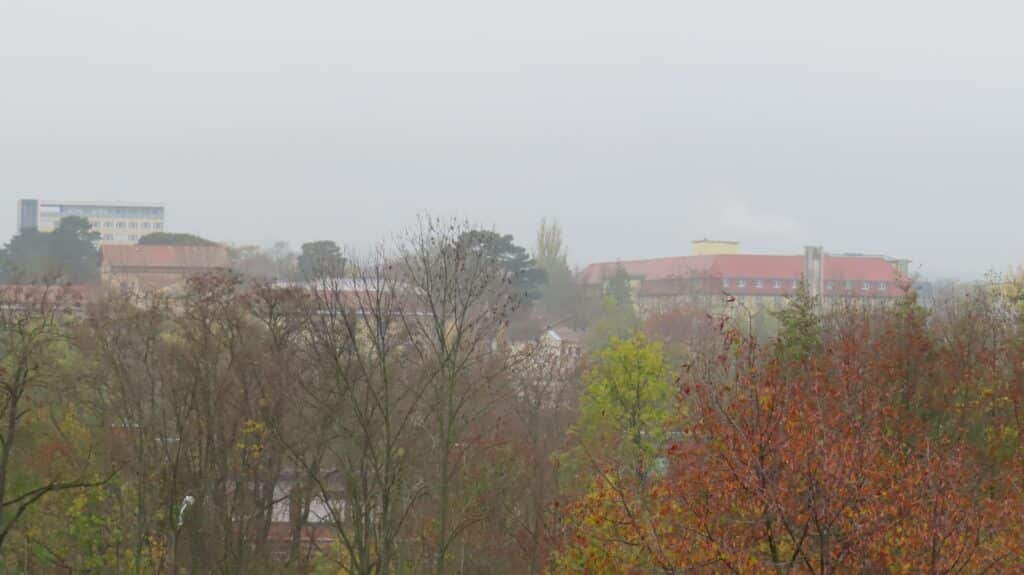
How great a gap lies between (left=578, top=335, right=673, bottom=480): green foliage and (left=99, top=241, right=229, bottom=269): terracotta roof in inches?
2968

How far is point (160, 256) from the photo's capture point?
116 metres

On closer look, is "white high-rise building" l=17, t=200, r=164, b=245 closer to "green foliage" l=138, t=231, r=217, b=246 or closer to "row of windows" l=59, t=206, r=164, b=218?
"row of windows" l=59, t=206, r=164, b=218

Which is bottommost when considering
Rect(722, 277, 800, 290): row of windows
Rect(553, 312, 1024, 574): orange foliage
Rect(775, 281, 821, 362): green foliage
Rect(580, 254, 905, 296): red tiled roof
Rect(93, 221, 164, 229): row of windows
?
Rect(553, 312, 1024, 574): orange foliage

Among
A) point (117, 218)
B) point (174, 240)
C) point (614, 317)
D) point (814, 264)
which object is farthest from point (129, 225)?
point (814, 264)

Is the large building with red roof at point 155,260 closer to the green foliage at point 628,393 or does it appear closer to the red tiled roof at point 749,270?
the red tiled roof at point 749,270

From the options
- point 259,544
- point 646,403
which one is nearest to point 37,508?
point 259,544

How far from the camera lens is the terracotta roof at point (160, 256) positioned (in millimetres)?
111131

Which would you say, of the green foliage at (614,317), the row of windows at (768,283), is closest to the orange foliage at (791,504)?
the green foliage at (614,317)

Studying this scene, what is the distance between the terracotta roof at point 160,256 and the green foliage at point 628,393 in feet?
247

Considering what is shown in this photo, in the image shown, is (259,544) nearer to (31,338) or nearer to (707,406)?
(31,338)

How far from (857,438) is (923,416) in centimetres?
1037

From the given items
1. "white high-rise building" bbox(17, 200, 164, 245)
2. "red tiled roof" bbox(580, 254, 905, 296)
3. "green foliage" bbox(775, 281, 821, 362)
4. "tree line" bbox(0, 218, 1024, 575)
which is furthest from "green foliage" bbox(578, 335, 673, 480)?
"white high-rise building" bbox(17, 200, 164, 245)

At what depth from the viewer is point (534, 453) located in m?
33.6

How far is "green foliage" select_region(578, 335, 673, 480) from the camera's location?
35344 millimetres
